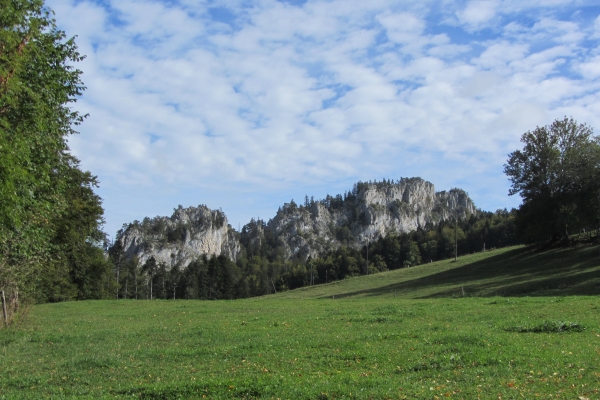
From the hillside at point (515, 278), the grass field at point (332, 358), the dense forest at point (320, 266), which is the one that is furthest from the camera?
the dense forest at point (320, 266)

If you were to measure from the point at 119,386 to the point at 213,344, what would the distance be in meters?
6.11

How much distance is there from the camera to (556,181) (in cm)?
5881

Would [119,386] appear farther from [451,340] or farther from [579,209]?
[579,209]

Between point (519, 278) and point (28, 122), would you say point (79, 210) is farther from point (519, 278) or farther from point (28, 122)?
point (519, 278)

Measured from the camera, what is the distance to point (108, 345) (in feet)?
58.1

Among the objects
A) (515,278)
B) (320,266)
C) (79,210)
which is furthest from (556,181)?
A: (320,266)

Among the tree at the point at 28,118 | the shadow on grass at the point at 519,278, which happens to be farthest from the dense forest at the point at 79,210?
the shadow on grass at the point at 519,278

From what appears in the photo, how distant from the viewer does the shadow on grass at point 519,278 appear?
39.3m

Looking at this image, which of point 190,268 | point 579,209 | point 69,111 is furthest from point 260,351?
point 190,268

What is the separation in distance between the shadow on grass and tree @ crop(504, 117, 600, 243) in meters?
3.65

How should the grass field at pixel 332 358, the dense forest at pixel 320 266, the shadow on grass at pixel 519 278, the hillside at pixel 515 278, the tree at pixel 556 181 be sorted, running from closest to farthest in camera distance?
the grass field at pixel 332 358 < the shadow on grass at pixel 519 278 < the hillside at pixel 515 278 < the tree at pixel 556 181 < the dense forest at pixel 320 266

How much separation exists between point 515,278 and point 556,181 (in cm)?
1808

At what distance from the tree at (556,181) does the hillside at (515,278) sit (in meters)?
3.64

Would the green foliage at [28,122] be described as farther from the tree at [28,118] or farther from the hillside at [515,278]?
the hillside at [515,278]
